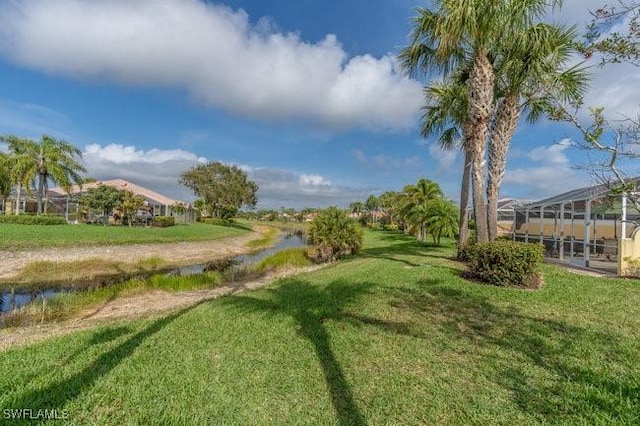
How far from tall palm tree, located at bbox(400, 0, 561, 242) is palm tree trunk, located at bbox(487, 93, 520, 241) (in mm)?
1082

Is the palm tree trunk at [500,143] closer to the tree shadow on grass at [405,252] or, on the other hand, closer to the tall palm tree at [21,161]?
the tree shadow on grass at [405,252]

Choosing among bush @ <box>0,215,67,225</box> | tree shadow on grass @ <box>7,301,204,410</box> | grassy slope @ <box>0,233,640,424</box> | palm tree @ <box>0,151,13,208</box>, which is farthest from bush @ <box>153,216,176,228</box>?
tree shadow on grass @ <box>7,301,204,410</box>

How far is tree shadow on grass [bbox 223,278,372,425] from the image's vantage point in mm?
3479

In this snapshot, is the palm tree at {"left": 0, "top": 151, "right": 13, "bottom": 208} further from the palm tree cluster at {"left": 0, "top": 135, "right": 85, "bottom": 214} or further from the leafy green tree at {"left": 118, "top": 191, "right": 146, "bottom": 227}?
the leafy green tree at {"left": 118, "top": 191, "right": 146, "bottom": 227}

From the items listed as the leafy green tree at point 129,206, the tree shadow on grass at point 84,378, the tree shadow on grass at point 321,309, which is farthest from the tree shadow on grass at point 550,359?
the leafy green tree at point 129,206

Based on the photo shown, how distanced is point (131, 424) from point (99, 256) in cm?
1711

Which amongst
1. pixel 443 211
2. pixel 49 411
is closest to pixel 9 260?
pixel 49 411

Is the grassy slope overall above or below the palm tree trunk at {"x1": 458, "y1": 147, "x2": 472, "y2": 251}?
below

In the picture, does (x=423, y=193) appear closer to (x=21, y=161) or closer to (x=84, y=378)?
(x=84, y=378)

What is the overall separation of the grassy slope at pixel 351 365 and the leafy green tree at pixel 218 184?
4721 centimetres

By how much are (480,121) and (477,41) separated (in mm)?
2287

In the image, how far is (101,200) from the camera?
3062 cm

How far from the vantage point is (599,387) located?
3.60 meters

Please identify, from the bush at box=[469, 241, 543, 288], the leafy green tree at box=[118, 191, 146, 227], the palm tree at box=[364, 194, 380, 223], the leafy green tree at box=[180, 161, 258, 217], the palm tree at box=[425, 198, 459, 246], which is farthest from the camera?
the palm tree at box=[364, 194, 380, 223]
